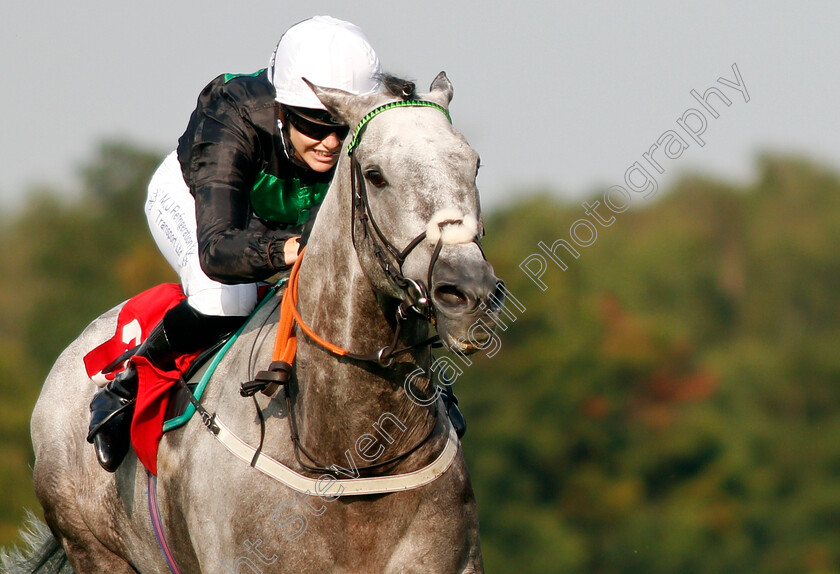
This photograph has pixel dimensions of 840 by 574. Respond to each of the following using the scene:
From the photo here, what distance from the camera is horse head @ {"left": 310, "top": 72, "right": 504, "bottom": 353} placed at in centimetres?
412

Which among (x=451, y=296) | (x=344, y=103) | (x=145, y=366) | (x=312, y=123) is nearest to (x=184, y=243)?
(x=145, y=366)

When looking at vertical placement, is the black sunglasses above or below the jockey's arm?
above

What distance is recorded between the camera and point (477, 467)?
154 feet

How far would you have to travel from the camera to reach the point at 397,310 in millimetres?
4590

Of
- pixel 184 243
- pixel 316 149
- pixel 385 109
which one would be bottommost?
pixel 184 243

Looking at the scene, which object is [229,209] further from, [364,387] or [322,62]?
[364,387]

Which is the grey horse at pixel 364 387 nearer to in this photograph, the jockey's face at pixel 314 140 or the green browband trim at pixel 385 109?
the green browband trim at pixel 385 109

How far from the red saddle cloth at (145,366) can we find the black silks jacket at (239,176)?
0.79 m

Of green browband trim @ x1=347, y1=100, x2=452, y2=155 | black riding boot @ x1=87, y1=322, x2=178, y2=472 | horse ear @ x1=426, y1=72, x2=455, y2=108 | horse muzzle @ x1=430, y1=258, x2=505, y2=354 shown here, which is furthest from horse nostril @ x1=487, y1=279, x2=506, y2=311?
black riding boot @ x1=87, y1=322, x2=178, y2=472

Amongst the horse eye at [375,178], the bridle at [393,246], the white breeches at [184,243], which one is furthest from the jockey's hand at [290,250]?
the white breeches at [184,243]

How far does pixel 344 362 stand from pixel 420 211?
0.81 meters

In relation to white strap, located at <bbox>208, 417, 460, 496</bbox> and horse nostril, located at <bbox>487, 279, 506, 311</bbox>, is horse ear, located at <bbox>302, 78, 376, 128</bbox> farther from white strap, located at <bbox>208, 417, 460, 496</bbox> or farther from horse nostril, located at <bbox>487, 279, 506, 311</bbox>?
white strap, located at <bbox>208, 417, 460, 496</bbox>

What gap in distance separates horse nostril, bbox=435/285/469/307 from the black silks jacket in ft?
3.39

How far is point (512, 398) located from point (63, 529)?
4524 centimetres
